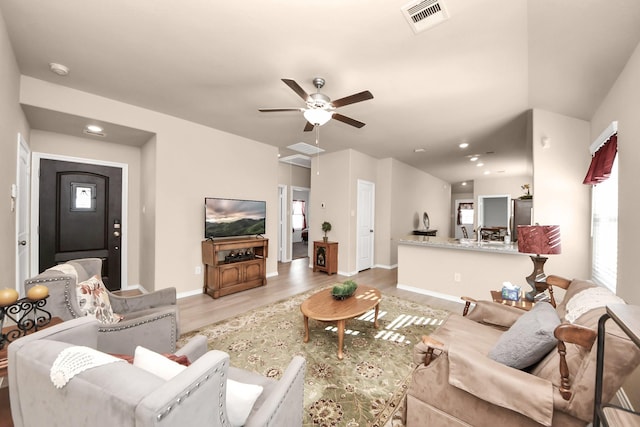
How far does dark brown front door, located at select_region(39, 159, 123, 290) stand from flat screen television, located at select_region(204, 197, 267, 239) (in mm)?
1552

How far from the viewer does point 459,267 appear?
12.6 ft

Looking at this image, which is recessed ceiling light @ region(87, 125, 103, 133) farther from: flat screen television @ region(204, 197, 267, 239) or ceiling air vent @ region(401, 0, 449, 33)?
→ ceiling air vent @ region(401, 0, 449, 33)

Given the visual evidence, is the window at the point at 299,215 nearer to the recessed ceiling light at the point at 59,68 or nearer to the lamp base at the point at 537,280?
the recessed ceiling light at the point at 59,68

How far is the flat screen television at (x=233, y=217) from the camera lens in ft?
13.2

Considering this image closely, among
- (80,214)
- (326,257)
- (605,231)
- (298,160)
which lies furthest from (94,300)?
(298,160)

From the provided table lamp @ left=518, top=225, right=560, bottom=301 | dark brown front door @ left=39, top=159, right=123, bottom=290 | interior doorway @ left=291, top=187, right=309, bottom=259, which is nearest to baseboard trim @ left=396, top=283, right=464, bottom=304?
table lamp @ left=518, top=225, right=560, bottom=301

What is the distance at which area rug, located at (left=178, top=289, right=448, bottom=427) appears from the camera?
173 cm

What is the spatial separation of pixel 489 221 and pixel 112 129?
37.5 ft

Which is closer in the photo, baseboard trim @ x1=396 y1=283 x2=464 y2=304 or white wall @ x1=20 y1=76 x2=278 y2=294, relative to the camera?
white wall @ x1=20 y1=76 x2=278 y2=294

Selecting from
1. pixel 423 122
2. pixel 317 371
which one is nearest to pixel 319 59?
pixel 423 122

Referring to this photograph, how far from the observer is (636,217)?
186cm

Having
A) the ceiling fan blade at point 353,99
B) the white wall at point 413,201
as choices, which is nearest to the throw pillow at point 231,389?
the ceiling fan blade at point 353,99

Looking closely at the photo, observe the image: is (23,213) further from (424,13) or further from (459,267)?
(459,267)

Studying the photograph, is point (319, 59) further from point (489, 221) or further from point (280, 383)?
point (489, 221)
